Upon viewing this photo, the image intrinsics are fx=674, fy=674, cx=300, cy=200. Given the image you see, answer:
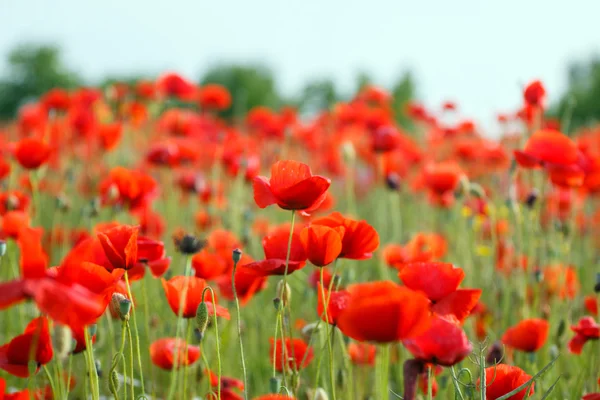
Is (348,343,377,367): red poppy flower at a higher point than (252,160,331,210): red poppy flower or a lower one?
lower

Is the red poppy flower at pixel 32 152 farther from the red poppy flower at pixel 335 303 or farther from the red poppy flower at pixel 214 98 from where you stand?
the red poppy flower at pixel 214 98

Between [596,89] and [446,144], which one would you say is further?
[596,89]

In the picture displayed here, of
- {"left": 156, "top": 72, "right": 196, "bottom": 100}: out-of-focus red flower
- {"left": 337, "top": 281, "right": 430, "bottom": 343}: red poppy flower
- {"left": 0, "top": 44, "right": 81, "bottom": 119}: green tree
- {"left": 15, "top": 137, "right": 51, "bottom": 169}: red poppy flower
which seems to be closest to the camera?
{"left": 337, "top": 281, "right": 430, "bottom": 343}: red poppy flower

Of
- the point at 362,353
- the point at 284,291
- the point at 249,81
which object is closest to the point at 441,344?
the point at 284,291

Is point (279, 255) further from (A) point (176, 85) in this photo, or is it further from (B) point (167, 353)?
(A) point (176, 85)

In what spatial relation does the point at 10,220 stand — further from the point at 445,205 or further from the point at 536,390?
the point at 445,205

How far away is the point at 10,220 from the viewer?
184cm

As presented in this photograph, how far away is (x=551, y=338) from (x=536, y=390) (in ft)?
2.44

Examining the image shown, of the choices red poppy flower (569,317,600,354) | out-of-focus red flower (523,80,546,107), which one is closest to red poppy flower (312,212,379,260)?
red poppy flower (569,317,600,354)

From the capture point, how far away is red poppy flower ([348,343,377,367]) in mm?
1779

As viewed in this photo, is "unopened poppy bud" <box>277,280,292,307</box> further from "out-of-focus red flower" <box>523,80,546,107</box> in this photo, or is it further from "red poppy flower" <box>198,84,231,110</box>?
"red poppy flower" <box>198,84,231,110</box>

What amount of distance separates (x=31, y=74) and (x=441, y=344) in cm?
3239

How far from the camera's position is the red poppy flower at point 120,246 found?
1176mm

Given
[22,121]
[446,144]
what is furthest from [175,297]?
[446,144]
